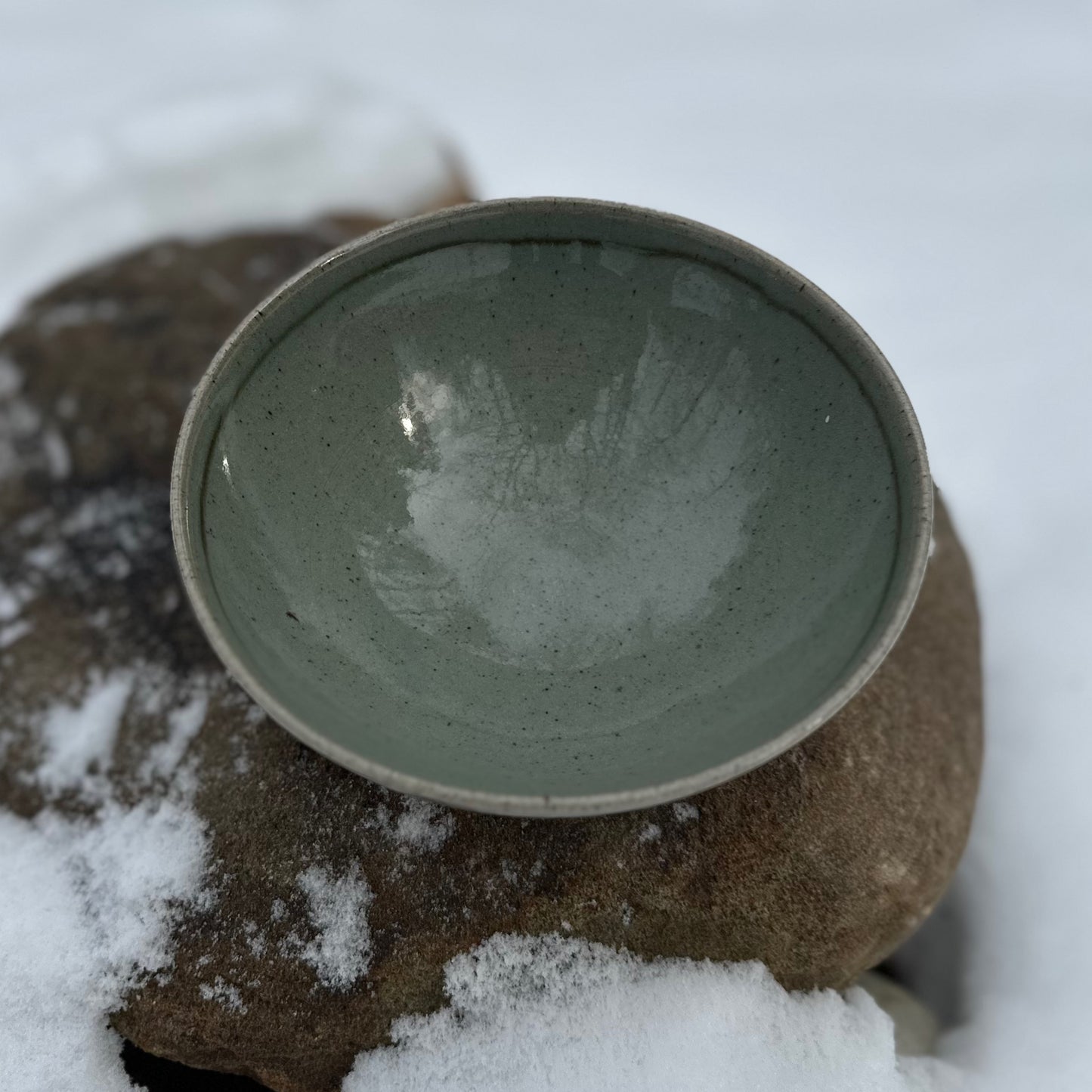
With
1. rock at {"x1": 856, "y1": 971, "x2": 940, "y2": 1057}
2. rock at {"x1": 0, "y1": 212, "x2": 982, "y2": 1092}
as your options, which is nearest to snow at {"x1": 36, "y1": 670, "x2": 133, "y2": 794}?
rock at {"x1": 0, "y1": 212, "x2": 982, "y2": 1092}

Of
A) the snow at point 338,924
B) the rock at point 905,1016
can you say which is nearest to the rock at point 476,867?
the snow at point 338,924

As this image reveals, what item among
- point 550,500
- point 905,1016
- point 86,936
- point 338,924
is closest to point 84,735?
point 86,936

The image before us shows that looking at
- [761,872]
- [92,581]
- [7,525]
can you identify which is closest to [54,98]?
[7,525]

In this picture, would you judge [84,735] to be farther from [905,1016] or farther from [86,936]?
[905,1016]

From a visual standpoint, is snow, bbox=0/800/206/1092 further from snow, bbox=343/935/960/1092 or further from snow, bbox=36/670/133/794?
snow, bbox=343/935/960/1092

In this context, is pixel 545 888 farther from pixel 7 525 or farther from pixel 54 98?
pixel 54 98
